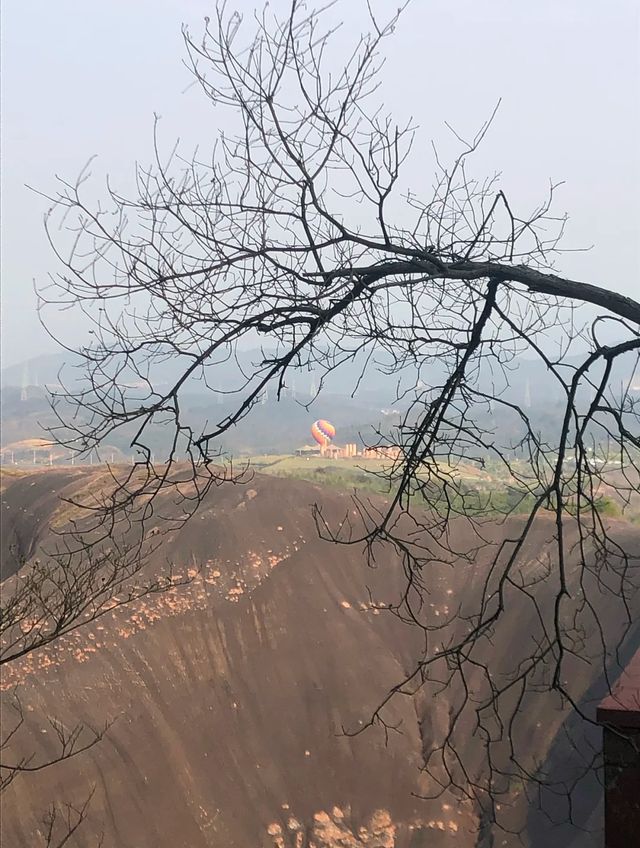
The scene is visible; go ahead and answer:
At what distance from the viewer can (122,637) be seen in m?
16.2

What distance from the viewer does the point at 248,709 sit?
15.8 metres

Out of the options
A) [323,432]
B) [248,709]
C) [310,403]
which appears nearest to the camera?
[310,403]

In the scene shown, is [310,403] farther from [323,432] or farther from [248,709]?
[323,432]

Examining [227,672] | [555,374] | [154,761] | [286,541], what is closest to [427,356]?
[555,374]

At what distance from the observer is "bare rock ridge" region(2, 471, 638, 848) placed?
1355 centimetres

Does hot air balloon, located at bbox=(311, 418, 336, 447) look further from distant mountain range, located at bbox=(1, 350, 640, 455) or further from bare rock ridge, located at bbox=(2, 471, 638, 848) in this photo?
bare rock ridge, located at bbox=(2, 471, 638, 848)

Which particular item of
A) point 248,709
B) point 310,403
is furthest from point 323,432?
point 310,403

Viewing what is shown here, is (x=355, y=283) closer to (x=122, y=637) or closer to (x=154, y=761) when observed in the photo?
(x=154, y=761)

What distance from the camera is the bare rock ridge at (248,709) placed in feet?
44.5

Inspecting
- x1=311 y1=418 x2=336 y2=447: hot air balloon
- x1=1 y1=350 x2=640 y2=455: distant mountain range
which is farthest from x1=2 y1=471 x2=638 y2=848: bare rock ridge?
x1=311 y1=418 x2=336 y2=447: hot air balloon

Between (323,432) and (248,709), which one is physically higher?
(323,432)

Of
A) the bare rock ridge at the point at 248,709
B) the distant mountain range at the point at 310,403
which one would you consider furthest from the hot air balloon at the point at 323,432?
the bare rock ridge at the point at 248,709

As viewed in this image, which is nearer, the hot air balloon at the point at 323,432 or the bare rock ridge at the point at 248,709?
the bare rock ridge at the point at 248,709

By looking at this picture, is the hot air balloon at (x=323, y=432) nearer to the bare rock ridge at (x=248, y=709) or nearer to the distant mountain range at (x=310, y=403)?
the distant mountain range at (x=310, y=403)
